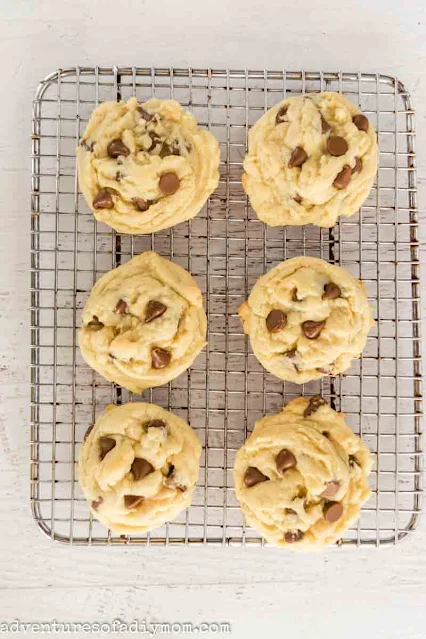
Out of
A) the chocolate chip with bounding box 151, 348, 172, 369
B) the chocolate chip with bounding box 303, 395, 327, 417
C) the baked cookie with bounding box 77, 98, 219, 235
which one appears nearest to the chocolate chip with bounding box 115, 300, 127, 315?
the chocolate chip with bounding box 151, 348, 172, 369

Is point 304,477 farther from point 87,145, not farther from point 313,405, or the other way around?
point 87,145

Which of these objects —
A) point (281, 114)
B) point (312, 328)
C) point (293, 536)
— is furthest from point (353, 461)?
point (281, 114)

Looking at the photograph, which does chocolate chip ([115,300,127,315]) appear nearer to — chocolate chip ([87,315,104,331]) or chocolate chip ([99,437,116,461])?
chocolate chip ([87,315,104,331])

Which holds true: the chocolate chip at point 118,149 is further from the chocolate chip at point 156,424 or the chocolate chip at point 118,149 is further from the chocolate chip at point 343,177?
the chocolate chip at point 156,424

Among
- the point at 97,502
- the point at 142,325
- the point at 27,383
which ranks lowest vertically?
the point at 97,502

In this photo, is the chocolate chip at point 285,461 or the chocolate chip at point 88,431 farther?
the chocolate chip at point 88,431

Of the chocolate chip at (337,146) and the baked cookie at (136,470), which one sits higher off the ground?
the chocolate chip at (337,146)

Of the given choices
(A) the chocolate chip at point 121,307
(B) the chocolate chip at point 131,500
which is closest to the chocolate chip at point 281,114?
(A) the chocolate chip at point 121,307
